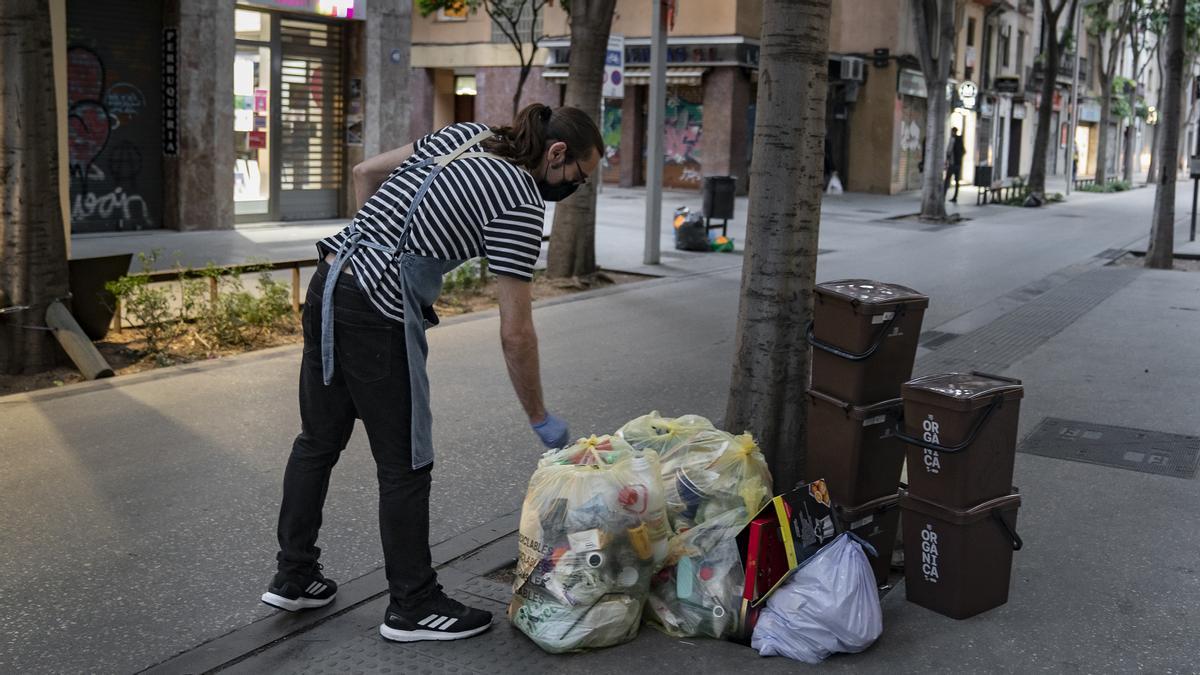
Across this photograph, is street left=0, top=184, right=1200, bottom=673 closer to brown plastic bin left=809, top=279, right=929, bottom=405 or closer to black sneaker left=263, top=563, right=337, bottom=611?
black sneaker left=263, top=563, right=337, bottom=611

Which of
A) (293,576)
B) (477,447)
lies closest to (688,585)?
(293,576)

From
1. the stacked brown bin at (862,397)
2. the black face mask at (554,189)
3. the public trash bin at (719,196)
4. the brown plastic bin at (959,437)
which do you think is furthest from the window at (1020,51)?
the black face mask at (554,189)

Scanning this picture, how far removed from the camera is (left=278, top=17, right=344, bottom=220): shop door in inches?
750

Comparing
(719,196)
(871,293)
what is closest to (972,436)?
(871,293)

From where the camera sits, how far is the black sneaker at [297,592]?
4.20m

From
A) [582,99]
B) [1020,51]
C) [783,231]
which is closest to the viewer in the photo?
[783,231]

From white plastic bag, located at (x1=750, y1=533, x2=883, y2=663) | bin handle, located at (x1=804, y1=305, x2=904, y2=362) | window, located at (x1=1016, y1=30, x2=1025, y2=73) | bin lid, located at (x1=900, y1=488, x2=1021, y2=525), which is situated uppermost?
window, located at (x1=1016, y1=30, x2=1025, y2=73)

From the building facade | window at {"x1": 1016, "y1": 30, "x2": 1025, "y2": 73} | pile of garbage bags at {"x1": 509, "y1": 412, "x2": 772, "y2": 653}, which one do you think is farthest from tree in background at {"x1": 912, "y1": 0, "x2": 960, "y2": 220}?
window at {"x1": 1016, "y1": 30, "x2": 1025, "y2": 73}

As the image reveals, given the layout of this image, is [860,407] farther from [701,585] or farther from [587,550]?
[587,550]

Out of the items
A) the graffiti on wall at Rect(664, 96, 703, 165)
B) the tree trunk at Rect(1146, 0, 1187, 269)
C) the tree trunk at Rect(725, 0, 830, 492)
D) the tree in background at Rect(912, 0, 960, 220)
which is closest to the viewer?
the tree trunk at Rect(725, 0, 830, 492)

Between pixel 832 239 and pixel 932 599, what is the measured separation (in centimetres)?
1596

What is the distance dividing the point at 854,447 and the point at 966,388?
47 centimetres

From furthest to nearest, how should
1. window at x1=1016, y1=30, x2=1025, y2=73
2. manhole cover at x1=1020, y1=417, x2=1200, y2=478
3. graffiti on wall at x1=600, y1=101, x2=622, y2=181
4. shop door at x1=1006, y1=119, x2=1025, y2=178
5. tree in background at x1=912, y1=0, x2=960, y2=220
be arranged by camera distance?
shop door at x1=1006, y1=119, x2=1025, y2=178
window at x1=1016, y1=30, x2=1025, y2=73
graffiti on wall at x1=600, y1=101, x2=622, y2=181
tree in background at x1=912, y1=0, x2=960, y2=220
manhole cover at x1=1020, y1=417, x2=1200, y2=478

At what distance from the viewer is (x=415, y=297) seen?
3.86 metres
